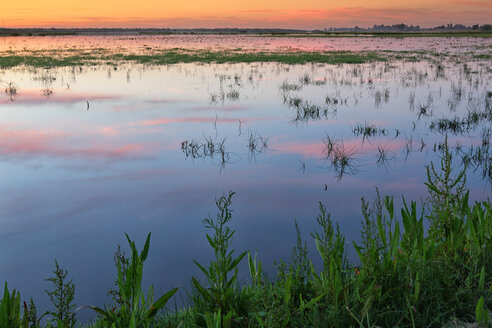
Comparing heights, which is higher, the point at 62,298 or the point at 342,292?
the point at 62,298

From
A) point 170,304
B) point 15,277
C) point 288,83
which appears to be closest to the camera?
point 170,304

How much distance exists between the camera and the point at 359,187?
8.84 metres

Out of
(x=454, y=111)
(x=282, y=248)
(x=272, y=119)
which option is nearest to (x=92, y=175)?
(x=282, y=248)

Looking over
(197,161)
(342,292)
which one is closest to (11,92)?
(197,161)

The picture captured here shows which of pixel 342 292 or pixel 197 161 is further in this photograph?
pixel 197 161

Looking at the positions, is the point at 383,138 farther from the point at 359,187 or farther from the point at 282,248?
the point at 282,248

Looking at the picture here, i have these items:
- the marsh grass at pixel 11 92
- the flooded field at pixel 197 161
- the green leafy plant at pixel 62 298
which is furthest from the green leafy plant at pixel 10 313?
the marsh grass at pixel 11 92

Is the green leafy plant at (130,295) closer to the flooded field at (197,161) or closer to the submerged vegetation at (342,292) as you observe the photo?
the submerged vegetation at (342,292)

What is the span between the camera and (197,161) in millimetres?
10672

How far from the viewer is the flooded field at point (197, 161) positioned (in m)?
6.65

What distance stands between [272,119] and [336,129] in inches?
91.8

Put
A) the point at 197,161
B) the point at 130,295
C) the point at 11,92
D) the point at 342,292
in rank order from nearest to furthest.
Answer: the point at 130,295, the point at 342,292, the point at 197,161, the point at 11,92

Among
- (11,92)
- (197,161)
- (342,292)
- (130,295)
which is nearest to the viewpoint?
(130,295)

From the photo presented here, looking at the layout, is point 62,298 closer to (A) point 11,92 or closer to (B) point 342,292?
(B) point 342,292
